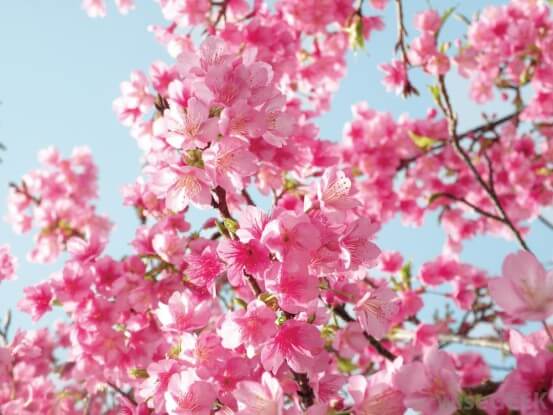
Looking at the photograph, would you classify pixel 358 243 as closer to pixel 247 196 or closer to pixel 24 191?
pixel 247 196

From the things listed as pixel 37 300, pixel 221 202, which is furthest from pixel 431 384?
pixel 37 300

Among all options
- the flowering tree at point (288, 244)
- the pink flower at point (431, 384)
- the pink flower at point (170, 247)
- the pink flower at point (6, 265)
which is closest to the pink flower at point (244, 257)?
the flowering tree at point (288, 244)

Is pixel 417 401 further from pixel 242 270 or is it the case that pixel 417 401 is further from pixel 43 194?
pixel 43 194

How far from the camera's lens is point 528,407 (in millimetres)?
1165

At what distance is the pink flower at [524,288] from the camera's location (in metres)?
1.26

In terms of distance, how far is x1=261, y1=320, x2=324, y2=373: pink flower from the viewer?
5.15 feet

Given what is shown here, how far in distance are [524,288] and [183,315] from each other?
105cm

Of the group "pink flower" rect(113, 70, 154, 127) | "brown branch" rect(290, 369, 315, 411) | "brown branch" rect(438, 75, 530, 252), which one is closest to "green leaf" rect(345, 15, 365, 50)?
"brown branch" rect(438, 75, 530, 252)

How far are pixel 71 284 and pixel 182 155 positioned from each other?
3.39 feet

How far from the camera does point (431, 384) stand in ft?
4.18

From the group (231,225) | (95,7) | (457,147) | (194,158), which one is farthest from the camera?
(95,7)

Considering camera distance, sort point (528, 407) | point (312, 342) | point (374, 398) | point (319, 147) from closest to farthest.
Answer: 1. point (528, 407)
2. point (374, 398)
3. point (312, 342)
4. point (319, 147)

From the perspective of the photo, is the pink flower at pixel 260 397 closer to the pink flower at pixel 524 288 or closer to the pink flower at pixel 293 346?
the pink flower at pixel 293 346

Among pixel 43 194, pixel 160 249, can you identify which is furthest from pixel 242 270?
pixel 43 194
